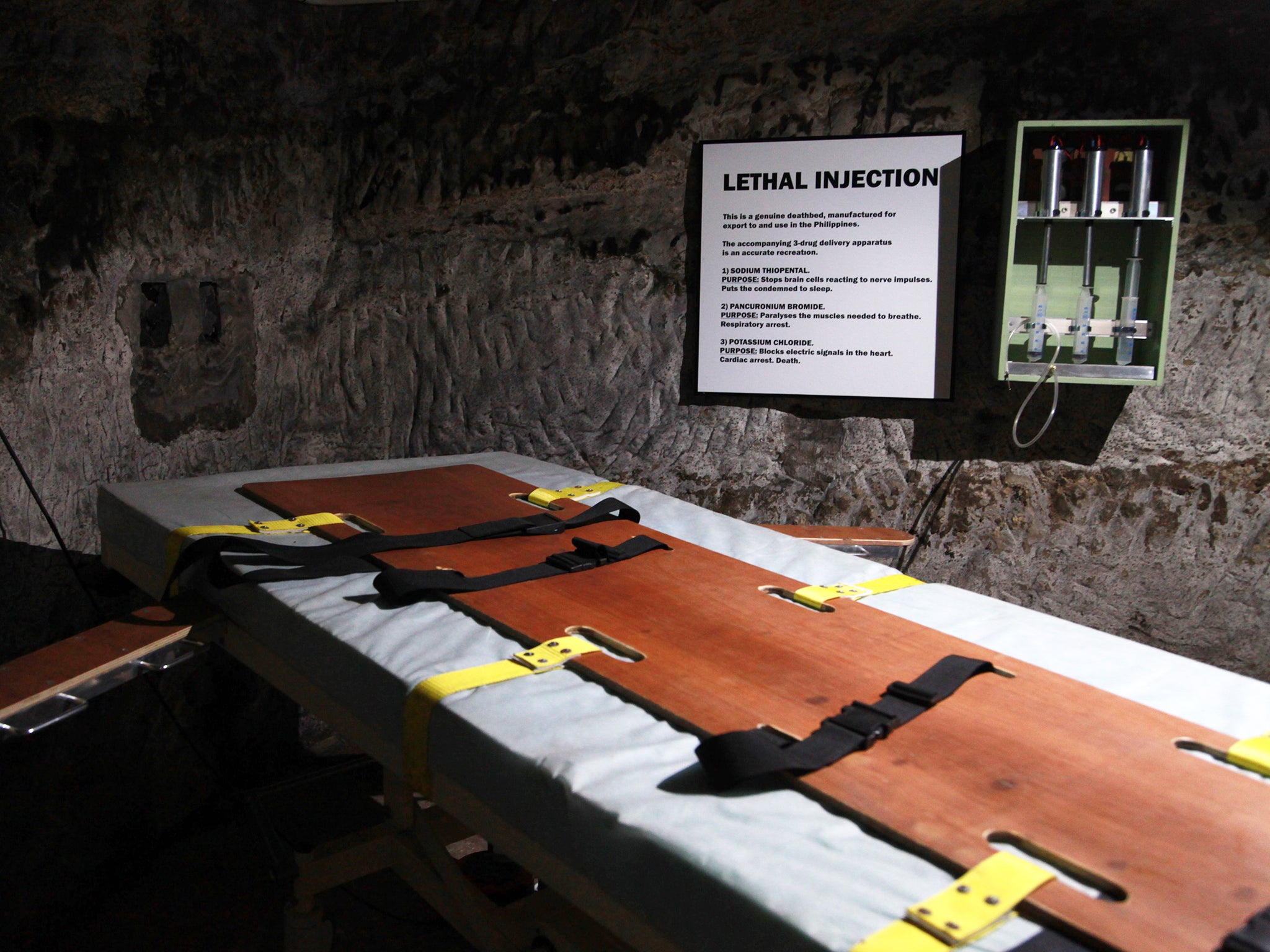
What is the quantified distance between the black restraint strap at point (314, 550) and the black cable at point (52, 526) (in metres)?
0.76

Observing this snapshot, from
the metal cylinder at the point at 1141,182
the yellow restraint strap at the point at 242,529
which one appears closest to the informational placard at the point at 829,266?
the metal cylinder at the point at 1141,182

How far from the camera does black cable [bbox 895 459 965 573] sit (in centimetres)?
254

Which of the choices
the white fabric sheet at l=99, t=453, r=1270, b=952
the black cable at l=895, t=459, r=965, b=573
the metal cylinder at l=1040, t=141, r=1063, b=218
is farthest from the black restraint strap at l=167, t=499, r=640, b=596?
the metal cylinder at l=1040, t=141, r=1063, b=218

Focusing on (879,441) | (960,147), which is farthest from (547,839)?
(960,147)

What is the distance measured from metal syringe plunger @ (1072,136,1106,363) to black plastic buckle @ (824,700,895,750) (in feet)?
5.30

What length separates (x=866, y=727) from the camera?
969 mm

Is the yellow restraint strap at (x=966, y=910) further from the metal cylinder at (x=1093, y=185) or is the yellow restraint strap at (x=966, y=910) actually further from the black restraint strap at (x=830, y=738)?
the metal cylinder at (x=1093, y=185)

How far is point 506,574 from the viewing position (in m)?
1.46

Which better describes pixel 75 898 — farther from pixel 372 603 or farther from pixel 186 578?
pixel 372 603

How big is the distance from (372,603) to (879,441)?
5.29 feet

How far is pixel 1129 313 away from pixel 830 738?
1.74 metres

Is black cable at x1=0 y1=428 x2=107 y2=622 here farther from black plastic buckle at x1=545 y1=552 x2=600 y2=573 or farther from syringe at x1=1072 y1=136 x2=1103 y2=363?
syringe at x1=1072 y1=136 x2=1103 y2=363

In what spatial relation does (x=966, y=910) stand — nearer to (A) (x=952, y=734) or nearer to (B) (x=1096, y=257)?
(A) (x=952, y=734)

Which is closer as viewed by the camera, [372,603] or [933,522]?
[372,603]
